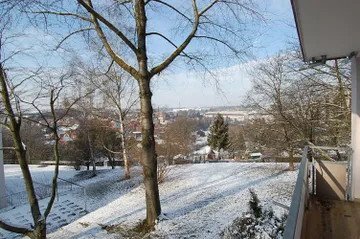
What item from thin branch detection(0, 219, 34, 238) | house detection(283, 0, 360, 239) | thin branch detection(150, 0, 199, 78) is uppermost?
thin branch detection(150, 0, 199, 78)

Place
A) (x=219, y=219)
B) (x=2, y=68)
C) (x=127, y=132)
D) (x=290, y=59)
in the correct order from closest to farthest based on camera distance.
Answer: (x=2, y=68) < (x=219, y=219) < (x=290, y=59) < (x=127, y=132)

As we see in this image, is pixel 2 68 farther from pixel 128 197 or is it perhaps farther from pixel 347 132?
pixel 347 132

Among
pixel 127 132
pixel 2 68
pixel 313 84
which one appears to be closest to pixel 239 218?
pixel 2 68

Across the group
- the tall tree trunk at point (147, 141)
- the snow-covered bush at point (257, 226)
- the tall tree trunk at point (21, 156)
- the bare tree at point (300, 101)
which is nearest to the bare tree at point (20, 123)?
the tall tree trunk at point (21, 156)

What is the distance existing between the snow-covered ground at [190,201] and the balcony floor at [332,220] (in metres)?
2.52

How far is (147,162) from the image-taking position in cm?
577

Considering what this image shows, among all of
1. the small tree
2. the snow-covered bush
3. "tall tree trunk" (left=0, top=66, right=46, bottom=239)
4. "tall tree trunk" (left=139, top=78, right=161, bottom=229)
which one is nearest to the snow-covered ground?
the snow-covered bush

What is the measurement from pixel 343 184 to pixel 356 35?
7.64ft

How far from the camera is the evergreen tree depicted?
29719 millimetres

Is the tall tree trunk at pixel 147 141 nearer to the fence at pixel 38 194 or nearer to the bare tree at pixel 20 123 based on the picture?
the bare tree at pixel 20 123

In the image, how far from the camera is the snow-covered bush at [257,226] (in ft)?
15.5

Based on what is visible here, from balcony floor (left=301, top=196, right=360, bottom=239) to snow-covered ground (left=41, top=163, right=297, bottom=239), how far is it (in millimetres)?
2522

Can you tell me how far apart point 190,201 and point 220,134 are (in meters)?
22.7

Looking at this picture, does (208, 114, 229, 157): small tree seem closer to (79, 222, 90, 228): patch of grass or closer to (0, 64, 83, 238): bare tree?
(79, 222, 90, 228): patch of grass
